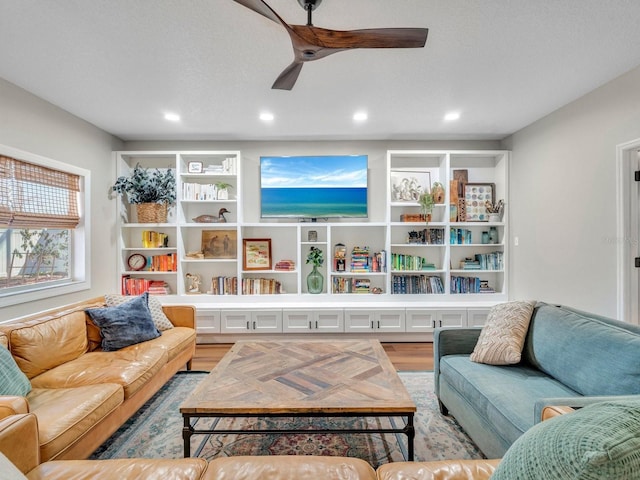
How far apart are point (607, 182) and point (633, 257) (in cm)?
67

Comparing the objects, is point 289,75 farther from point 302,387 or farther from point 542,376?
point 542,376

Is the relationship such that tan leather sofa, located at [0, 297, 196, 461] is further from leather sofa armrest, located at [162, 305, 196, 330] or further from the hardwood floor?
the hardwood floor

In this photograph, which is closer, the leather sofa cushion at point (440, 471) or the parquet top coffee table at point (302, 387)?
the leather sofa cushion at point (440, 471)

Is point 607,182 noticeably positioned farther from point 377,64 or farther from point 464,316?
point 377,64

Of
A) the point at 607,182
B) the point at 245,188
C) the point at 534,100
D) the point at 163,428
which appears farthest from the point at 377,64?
A: the point at 163,428

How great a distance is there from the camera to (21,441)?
3.99ft

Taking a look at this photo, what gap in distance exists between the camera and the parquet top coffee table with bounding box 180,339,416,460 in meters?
1.63

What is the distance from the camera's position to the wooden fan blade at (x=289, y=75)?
79.3 inches

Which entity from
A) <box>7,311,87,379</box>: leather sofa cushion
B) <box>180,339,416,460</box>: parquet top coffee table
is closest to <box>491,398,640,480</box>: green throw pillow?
<box>180,339,416,460</box>: parquet top coffee table

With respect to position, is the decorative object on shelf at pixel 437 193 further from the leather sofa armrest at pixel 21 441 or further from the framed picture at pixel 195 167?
the leather sofa armrest at pixel 21 441

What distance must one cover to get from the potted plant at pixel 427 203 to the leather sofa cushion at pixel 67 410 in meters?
3.64

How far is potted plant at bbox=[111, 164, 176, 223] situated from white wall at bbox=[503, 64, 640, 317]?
445 centimetres

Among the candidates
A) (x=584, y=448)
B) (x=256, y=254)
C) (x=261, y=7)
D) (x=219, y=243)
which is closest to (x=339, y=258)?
(x=256, y=254)

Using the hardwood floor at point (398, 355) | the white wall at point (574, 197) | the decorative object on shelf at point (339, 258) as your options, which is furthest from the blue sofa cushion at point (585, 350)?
the decorative object on shelf at point (339, 258)
